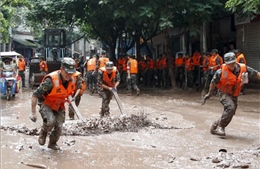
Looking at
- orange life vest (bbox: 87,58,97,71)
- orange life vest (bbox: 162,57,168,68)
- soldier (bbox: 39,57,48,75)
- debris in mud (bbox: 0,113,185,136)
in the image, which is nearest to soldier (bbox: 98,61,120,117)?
debris in mud (bbox: 0,113,185,136)

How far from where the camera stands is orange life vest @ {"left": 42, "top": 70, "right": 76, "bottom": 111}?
5859 millimetres

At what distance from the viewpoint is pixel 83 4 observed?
18.0m

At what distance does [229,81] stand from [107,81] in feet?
10.2

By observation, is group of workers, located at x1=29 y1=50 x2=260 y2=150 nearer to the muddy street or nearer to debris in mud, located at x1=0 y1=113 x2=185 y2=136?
the muddy street

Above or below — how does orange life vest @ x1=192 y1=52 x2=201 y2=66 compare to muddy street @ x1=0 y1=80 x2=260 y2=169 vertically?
above

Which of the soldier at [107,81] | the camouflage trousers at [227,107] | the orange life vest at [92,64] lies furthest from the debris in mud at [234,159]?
the orange life vest at [92,64]

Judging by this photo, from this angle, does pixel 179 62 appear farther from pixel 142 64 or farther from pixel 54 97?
pixel 54 97

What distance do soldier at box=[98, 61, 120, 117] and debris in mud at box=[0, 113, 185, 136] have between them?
3.27ft

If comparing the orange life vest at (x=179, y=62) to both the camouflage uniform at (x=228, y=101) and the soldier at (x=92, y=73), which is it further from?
the camouflage uniform at (x=228, y=101)

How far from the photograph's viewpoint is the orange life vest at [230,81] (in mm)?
7199

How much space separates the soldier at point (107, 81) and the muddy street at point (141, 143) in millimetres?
996

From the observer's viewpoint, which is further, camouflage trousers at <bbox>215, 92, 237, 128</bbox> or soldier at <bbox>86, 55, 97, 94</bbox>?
soldier at <bbox>86, 55, 97, 94</bbox>

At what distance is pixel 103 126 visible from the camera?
7.99 meters

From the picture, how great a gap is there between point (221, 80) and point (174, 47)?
60.9 feet
